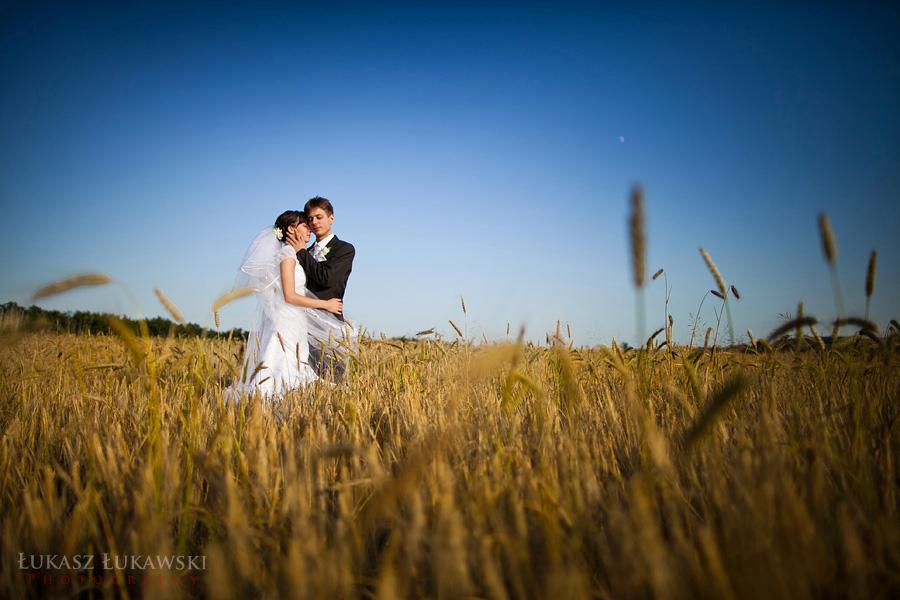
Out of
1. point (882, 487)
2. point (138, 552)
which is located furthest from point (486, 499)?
point (882, 487)

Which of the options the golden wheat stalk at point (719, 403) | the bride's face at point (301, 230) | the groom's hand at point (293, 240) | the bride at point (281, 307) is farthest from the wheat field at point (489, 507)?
the bride's face at point (301, 230)

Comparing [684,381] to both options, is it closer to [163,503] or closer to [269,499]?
[269,499]

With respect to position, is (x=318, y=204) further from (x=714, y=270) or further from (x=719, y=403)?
(x=719, y=403)

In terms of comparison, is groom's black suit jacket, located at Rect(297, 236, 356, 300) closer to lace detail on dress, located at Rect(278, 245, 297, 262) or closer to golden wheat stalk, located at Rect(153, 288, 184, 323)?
lace detail on dress, located at Rect(278, 245, 297, 262)

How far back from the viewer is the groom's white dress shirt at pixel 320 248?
5.22m

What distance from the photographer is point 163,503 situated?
3.96 feet

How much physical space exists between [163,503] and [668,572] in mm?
1252

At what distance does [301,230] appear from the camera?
505 cm

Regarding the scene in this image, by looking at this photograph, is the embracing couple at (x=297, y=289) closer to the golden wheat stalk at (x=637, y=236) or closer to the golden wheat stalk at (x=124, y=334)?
the golden wheat stalk at (x=124, y=334)

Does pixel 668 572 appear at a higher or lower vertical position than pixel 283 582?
higher

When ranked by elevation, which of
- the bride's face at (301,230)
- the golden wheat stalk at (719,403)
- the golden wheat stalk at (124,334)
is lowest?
the golden wheat stalk at (719,403)

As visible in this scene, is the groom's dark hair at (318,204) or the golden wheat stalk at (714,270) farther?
the groom's dark hair at (318,204)

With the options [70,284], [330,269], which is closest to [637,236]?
[70,284]

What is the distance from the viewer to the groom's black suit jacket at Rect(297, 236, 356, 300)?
494 cm
